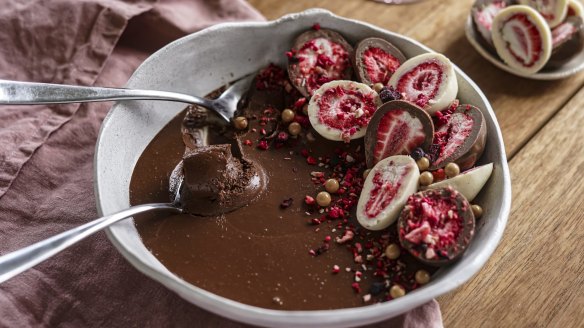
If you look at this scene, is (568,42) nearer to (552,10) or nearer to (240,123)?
(552,10)

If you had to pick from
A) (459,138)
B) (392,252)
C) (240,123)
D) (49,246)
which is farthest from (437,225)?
(49,246)

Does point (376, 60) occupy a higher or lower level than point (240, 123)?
higher

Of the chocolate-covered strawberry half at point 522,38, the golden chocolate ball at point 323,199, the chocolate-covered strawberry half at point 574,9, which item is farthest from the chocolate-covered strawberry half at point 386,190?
the chocolate-covered strawberry half at point 574,9

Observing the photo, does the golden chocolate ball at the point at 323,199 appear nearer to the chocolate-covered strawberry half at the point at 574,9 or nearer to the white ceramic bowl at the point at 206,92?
the white ceramic bowl at the point at 206,92

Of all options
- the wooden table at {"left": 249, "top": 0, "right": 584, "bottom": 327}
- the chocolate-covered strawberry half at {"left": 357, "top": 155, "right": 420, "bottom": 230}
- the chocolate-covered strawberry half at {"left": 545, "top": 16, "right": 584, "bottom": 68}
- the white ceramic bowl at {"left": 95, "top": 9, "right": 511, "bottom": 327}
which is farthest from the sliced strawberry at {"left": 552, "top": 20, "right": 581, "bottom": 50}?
the chocolate-covered strawberry half at {"left": 357, "top": 155, "right": 420, "bottom": 230}

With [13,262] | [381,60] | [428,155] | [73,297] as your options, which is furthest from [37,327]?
[381,60]

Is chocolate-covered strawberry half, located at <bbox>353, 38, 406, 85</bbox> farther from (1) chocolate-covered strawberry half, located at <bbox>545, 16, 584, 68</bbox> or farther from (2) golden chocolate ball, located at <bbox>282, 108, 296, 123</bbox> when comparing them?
(1) chocolate-covered strawberry half, located at <bbox>545, 16, 584, 68</bbox>
